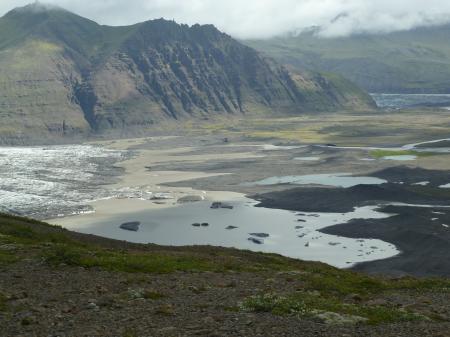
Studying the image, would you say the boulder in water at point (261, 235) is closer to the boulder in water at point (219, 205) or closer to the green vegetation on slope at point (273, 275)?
the boulder in water at point (219, 205)

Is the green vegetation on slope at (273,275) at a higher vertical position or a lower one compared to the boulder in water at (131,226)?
higher

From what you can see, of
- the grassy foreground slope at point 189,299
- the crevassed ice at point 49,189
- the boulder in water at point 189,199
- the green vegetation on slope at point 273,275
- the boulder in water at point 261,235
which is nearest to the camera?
the grassy foreground slope at point 189,299

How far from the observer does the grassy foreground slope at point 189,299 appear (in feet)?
82.9

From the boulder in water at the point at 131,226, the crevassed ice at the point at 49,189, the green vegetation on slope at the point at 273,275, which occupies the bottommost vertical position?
the crevassed ice at the point at 49,189

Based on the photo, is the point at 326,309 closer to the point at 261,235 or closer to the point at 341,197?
the point at 261,235

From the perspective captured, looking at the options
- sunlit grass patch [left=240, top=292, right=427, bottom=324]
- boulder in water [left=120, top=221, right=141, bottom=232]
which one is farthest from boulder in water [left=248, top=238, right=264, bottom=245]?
sunlit grass patch [left=240, top=292, right=427, bottom=324]

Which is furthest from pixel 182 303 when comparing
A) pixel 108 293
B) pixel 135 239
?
pixel 135 239

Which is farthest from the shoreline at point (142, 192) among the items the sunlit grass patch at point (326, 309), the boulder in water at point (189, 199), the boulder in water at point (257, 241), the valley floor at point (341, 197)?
the sunlit grass patch at point (326, 309)

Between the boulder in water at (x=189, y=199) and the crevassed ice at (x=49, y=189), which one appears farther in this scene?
the boulder in water at (x=189, y=199)

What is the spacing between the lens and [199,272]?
130 feet

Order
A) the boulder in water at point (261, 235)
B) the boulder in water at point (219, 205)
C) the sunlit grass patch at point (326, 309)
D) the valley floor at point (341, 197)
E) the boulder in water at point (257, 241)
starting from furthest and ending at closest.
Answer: the boulder in water at point (219, 205) → the boulder in water at point (261, 235) → the boulder in water at point (257, 241) → the valley floor at point (341, 197) → the sunlit grass patch at point (326, 309)

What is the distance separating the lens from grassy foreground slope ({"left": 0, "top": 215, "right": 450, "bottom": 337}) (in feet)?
82.9

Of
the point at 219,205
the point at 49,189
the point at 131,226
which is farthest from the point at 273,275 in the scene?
the point at 49,189

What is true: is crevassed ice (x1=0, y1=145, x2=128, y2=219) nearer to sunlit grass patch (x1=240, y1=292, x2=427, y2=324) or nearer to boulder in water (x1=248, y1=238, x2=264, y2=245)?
boulder in water (x1=248, y1=238, x2=264, y2=245)
